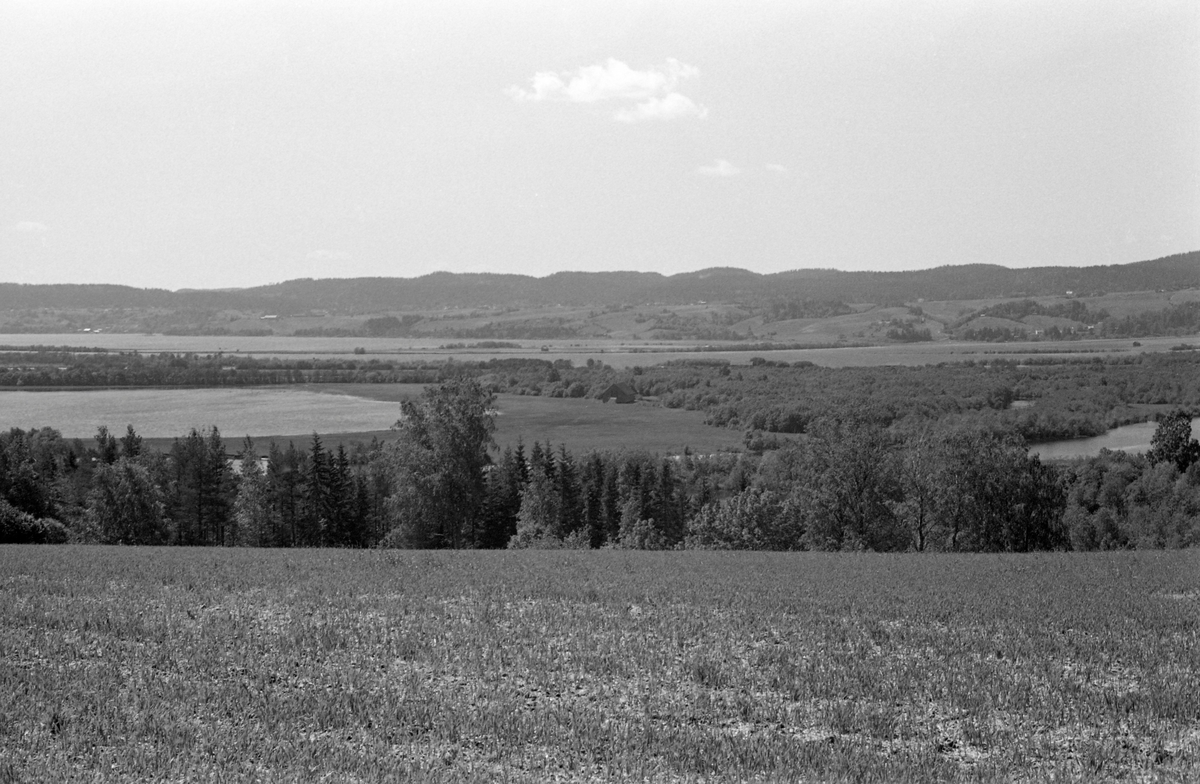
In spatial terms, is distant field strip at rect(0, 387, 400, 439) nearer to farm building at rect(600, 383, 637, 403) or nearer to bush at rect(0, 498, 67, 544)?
farm building at rect(600, 383, 637, 403)

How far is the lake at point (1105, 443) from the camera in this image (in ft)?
250

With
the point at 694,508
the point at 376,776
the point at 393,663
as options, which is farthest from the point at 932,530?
the point at 376,776

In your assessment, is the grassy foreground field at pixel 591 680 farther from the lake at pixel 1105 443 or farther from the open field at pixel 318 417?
the open field at pixel 318 417

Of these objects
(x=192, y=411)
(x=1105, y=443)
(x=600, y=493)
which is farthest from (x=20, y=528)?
(x=1105, y=443)

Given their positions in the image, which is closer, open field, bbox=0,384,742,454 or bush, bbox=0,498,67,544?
bush, bbox=0,498,67,544

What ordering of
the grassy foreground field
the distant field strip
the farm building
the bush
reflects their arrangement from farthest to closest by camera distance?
the farm building → the distant field strip → the bush → the grassy foreground field

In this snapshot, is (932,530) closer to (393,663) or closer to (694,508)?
(694,508)

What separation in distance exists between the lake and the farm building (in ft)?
185

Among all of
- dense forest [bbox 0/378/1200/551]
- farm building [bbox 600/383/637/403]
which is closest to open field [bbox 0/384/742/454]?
farm building [bbox 600/383/637/403]

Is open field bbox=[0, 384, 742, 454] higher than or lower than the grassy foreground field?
lower

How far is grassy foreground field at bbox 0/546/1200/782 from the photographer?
9555mm

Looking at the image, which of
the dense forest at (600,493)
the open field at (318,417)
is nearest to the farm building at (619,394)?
the open field at (318,417)

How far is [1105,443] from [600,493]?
144ft

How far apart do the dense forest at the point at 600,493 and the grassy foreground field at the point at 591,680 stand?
30481 mm
